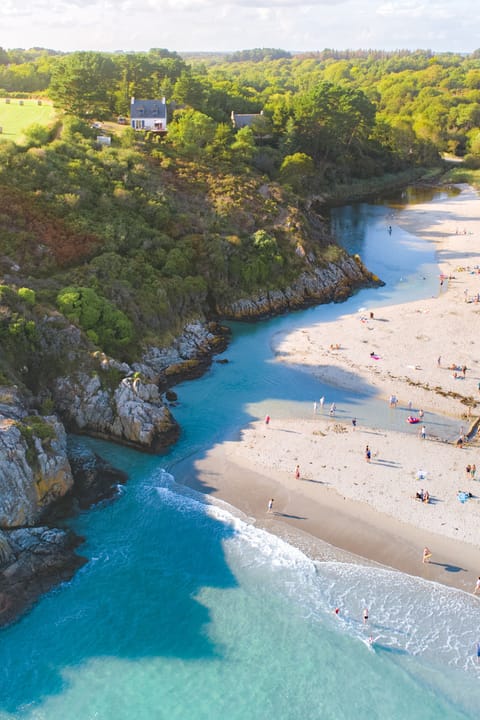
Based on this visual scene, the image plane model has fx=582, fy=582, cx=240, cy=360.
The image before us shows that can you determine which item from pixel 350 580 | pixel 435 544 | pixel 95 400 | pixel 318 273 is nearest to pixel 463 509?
pixel 435 544

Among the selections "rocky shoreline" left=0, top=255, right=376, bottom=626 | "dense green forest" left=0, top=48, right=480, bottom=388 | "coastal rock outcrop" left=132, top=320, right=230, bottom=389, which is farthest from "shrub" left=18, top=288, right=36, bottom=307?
"coastal rock outcrop" left=132, top=320, right=230, bottom=389

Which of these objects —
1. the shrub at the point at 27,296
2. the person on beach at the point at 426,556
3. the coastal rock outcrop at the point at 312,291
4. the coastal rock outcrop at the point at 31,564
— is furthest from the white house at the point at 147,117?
the person on beach at the point at 426,556

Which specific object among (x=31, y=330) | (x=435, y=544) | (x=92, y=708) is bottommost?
(x=92, y=708)

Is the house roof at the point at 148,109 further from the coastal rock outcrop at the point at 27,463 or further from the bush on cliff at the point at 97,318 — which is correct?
the coastal rock outcrop at the point at 27,463

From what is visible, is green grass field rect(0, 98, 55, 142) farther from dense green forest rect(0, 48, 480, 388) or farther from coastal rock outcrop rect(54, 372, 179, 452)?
coastal rock outcrop rect(54, 372, 179, 452)

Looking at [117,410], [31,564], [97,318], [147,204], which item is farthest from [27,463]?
[147,204]

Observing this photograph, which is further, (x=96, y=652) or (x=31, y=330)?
(x=31, y=330)

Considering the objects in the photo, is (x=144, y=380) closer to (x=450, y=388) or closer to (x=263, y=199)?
(x=450, y=388)
